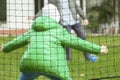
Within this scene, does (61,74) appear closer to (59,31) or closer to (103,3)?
(59,31)

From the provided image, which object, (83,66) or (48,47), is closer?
(48,47)

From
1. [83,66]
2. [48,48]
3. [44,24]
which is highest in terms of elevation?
[44,24]

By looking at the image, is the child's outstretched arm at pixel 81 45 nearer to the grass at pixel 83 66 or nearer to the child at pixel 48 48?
the child at pixel 48 48

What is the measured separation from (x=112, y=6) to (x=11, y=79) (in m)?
8.87

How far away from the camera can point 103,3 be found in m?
14.5

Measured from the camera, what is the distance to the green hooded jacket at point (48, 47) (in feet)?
16.1

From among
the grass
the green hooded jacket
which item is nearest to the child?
the green hooded jacket

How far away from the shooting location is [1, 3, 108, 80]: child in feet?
16.1

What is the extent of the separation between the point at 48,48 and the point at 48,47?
0.01 metres

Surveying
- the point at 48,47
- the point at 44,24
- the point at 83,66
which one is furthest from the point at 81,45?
the point at 83,66

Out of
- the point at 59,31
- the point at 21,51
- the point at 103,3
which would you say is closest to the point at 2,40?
the point at 21,51

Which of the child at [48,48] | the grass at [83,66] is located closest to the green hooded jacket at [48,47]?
the child at [48,48]

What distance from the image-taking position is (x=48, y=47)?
16.4ft

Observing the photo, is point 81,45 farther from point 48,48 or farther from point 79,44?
point 48,48
